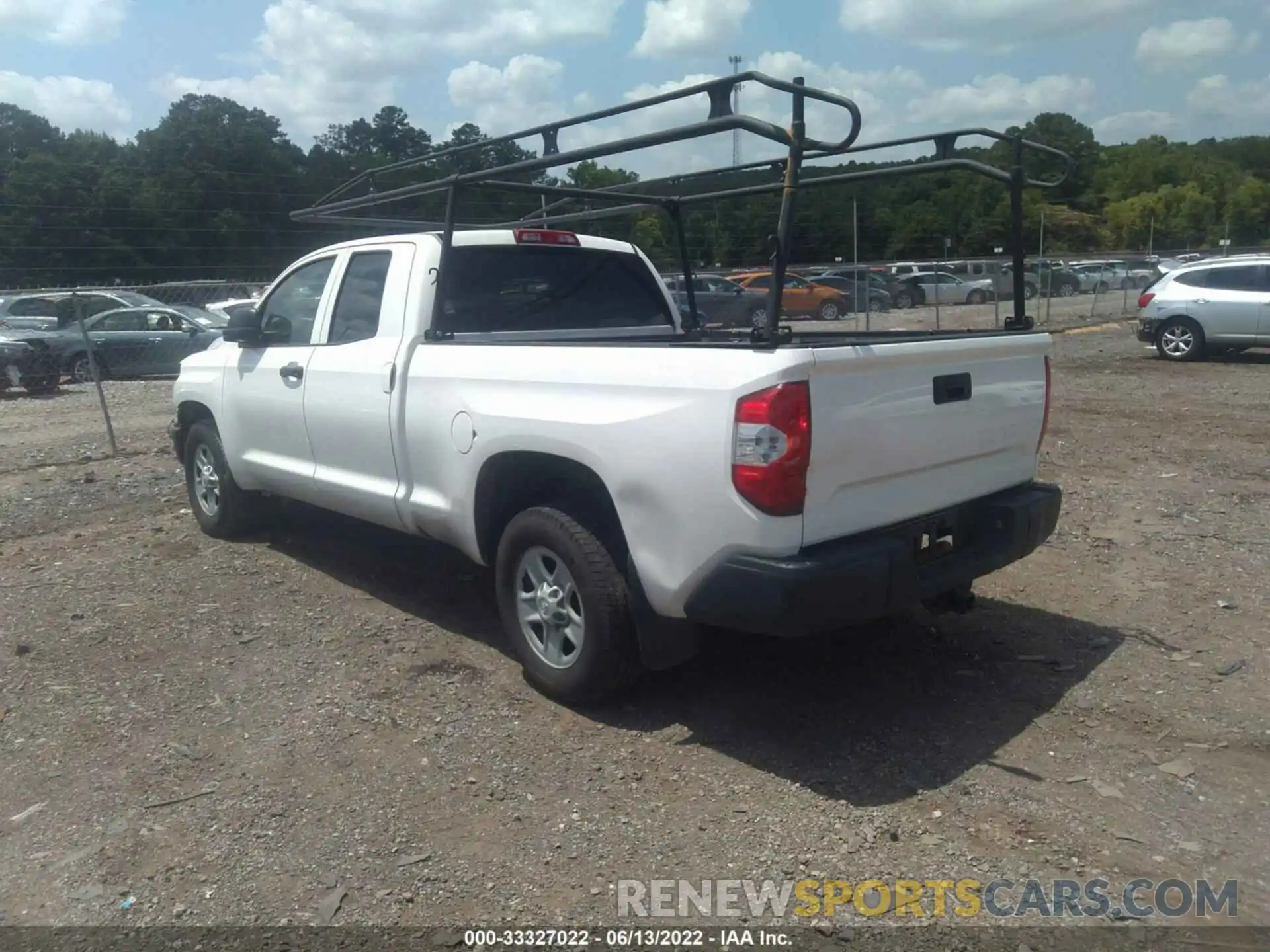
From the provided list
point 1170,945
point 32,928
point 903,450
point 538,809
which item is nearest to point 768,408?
point 903,450

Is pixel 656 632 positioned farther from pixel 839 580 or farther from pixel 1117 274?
pixel 1117 274

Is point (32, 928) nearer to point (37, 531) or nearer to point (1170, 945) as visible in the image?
point (1170, 945)

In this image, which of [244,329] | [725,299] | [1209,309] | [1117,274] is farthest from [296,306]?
[1117,274]

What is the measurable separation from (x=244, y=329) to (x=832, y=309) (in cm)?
2385

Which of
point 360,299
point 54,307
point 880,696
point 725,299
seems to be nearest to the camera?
point 880,696

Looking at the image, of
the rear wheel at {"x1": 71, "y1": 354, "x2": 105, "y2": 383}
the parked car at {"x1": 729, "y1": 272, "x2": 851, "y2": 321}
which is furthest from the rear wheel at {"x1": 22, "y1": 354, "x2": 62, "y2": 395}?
the parked car at {"x1": 729, "y1": 272, "x2": 851, "y2": 321}

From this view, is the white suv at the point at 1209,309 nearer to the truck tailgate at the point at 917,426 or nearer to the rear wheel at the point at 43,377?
the truck tailgate at the point at 917,426

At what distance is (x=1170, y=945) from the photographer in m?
2.93

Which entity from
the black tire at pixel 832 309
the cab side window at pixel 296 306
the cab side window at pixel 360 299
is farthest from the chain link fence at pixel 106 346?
the black tire at pixel 832 309

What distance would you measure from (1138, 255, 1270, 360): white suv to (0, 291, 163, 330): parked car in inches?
669

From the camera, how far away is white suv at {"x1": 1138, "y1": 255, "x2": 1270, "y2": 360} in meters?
16.2

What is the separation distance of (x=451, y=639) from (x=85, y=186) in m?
27.0

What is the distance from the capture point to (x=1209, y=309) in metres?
16.5

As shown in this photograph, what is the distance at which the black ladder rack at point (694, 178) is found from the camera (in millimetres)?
3598
